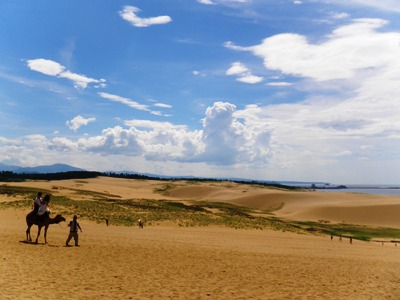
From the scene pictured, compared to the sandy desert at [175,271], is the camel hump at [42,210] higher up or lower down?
higher up

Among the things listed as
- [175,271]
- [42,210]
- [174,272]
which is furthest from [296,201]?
[174,272]

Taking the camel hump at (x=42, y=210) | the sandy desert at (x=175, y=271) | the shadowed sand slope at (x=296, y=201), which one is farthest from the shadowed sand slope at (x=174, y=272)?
the shadowed sand slope at (x=296, y=201)

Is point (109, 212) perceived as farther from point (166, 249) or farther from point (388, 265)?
point (388, 265)

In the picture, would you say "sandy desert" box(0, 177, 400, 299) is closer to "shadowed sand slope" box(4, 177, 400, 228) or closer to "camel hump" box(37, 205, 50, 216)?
"camel hump" box(37, 205, 50, 216)

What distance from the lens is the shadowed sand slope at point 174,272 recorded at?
14.0m

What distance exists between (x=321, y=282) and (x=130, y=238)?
15236mm

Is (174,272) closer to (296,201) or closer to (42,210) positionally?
(42,210)

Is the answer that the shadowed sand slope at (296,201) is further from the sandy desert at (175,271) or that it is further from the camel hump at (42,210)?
the camel hump at (42,210)

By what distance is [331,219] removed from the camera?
80375 millimetres

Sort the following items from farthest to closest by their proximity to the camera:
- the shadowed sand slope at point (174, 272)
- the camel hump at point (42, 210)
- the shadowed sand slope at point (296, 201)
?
1. the shadowed sand slope at point (296, 201)
2. the camel hump at point (42, 210)
3. the shadowed sand slope at point (174, 272)

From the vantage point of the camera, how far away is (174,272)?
18.0 m

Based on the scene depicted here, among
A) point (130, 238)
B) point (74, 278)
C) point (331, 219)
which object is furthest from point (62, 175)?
point (74, 278)

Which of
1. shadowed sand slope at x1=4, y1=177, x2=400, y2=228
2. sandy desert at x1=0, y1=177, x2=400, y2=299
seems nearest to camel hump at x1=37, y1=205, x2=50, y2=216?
sandy desert at x1=0, y1=177, x2=400, y2=299

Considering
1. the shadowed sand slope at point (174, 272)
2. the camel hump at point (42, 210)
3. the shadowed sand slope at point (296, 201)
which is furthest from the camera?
the shadowed sand slope at point (296, 201)
